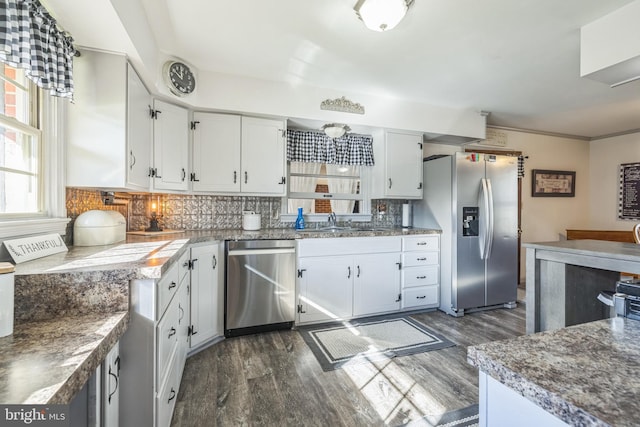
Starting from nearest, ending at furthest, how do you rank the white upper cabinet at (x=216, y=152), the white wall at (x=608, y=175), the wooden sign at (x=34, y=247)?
the wooden sign at (x=34, y=247) < the white upper cabinet at (x=216, y=152) < the white wall at (x=608, y=175)

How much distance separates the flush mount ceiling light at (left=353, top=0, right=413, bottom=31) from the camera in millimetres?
1679

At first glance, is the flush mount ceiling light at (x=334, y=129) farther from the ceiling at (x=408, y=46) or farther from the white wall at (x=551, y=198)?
the white wall at (x=551, y=198)

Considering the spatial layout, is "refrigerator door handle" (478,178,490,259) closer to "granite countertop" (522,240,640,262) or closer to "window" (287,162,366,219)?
"granite countertop" (522,240,640,262)

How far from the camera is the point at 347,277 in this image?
2947mm

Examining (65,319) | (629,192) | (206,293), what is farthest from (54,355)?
(629,192)

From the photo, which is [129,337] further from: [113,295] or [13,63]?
[13,63]

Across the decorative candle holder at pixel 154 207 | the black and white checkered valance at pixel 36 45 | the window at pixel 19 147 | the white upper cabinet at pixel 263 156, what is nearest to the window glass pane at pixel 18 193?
the window at pixel 19 147

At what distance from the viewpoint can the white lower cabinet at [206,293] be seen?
89.6 inches

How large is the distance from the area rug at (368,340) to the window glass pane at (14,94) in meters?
2.41

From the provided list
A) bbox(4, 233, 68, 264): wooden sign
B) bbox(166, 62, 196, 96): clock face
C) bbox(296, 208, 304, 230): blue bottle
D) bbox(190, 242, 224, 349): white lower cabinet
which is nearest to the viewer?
bbox(4, 233, 68, 264): wooden sign

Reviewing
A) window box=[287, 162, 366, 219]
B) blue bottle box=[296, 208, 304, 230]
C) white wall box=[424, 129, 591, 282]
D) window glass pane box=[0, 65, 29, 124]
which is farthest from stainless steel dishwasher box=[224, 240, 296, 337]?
white wall box=[424, 129, 591, 282]

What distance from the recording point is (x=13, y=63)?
1226mm

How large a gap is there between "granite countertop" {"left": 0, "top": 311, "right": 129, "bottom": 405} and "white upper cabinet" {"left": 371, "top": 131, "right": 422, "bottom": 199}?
296 cm

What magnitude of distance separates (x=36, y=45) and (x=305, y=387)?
2.34 m
